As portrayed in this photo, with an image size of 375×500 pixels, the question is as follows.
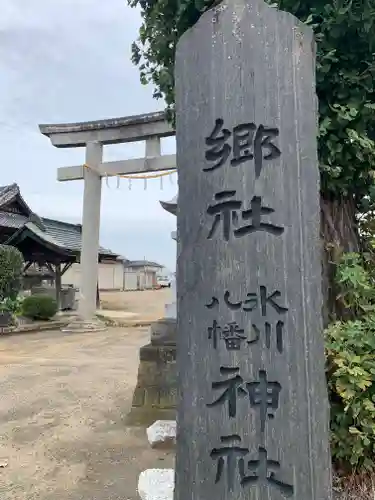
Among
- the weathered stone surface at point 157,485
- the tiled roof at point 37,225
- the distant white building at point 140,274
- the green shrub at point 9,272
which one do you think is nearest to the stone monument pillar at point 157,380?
the weathered stone surface at point 157,485

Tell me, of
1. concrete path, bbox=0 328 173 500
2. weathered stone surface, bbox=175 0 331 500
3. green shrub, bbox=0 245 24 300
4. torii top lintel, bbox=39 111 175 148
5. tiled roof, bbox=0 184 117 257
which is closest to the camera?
weathered stone surface, bbox=175 0 331 500

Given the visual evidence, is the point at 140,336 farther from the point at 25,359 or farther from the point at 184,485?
the point at 184,485

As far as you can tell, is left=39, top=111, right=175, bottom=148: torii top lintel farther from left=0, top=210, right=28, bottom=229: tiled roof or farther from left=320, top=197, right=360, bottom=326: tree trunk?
left=320, top=197, right=360, bottom=326: tree trunk

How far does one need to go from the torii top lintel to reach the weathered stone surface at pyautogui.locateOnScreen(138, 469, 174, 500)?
932cm

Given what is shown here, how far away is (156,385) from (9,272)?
30.5ft

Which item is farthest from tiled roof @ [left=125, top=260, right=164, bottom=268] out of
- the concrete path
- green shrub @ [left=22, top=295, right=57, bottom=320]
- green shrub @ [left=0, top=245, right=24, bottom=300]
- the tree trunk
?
Result: the tree trunk

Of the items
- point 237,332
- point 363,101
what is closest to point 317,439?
point 237,332

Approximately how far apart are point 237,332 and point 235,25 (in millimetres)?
1389

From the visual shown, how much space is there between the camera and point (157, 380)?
4.65 meters

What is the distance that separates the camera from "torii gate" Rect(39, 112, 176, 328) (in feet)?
38.6

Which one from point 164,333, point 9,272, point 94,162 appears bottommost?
point 164,333

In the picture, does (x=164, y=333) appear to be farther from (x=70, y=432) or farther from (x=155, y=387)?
(x=70, y=432)

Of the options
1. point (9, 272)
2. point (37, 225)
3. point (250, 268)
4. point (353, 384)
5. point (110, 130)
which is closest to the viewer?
point (250, 268)

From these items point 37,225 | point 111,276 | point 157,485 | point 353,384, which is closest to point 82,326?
point 37,225
